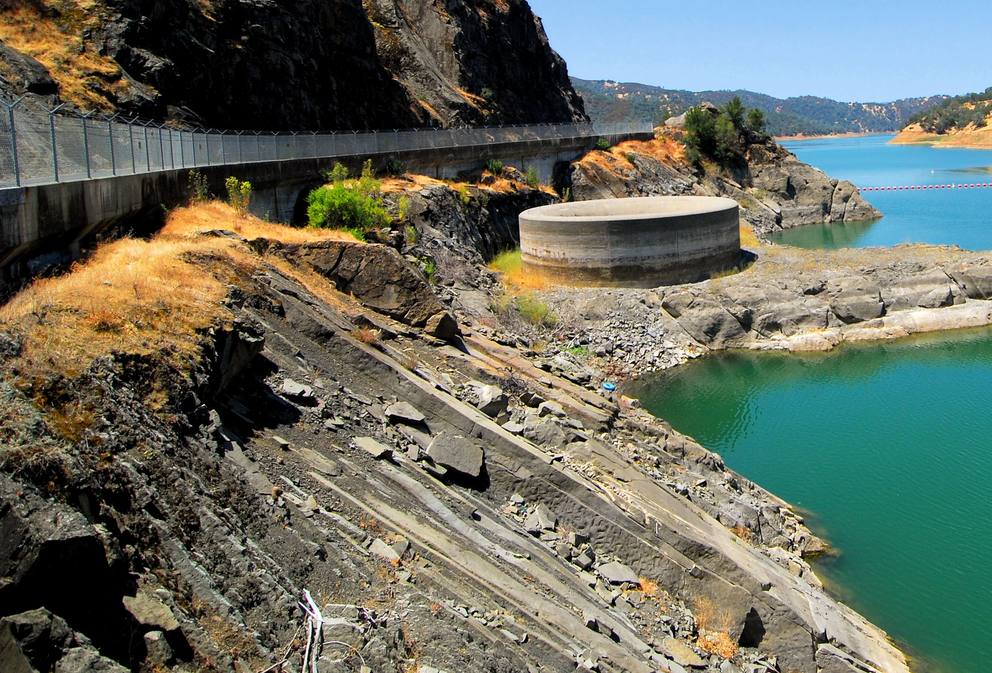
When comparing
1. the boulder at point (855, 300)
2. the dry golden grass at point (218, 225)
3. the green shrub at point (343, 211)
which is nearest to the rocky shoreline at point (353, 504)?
the dry golden grass at point (218, 225)

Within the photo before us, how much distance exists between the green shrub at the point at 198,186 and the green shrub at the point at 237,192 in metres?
1.10

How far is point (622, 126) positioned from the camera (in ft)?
220

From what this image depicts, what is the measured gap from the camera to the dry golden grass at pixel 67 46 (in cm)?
2680

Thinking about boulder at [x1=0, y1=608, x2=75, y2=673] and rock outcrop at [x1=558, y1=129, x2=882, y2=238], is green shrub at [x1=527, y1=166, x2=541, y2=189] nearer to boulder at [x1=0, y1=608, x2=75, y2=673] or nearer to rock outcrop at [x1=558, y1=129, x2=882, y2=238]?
rock outcrop at [x1=558, y1=129, x2=882, y2=238]

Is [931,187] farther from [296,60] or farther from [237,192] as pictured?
[237,192]

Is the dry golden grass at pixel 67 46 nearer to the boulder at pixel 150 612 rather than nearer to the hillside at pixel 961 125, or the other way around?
the boulder at pixel 150 612

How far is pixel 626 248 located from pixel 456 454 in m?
24.9

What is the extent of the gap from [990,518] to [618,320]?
1688 centimetres

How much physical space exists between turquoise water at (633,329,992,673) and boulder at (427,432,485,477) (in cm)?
807

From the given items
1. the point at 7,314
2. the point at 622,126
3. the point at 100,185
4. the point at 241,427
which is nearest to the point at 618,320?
the point at 100,185

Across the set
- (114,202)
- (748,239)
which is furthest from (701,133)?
(114,202)

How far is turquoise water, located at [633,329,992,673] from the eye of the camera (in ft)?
56.0

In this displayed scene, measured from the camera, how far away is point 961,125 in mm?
179250

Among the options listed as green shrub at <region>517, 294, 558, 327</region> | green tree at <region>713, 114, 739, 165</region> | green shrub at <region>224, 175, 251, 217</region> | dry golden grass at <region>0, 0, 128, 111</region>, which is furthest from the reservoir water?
green tree at <region>713, 114, 739, 165</region>
